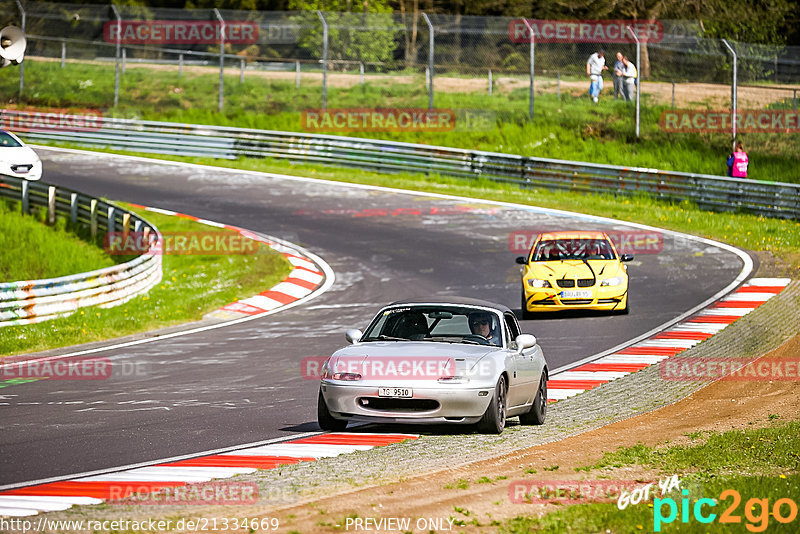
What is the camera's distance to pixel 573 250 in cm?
2047

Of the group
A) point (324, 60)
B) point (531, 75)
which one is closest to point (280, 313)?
point (324, 60)

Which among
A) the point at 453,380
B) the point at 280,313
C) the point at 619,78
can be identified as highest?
the point at 619,78

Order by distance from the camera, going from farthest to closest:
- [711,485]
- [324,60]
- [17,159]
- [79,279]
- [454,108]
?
[454,108], [324,60], [17,159], [79,279], [711,485]

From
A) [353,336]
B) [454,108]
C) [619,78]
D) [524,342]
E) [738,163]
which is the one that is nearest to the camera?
[524,342]

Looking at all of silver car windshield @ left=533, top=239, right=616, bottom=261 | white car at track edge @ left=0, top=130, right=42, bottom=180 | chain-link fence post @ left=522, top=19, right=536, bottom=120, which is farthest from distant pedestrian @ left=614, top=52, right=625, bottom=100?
white car at track edge @ left=0, top=130, right=42, bottom=180

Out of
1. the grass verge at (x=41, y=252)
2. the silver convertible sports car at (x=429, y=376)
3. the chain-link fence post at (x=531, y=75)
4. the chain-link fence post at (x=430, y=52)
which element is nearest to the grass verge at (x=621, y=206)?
the chain-link fence post at (x=430, y=52)

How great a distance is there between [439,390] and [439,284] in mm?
12279

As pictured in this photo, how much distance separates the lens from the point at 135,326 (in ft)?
65.5

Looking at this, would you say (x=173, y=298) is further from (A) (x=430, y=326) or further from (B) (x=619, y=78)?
(B) (x=619, y=78)

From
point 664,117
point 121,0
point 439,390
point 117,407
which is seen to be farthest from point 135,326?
point 121,0

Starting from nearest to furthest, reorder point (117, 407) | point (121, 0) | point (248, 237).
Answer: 1. point (117, 407)
2. point (248, 237)
3. point (121, 0)

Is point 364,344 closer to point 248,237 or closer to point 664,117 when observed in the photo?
point 248,237

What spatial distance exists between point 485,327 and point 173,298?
12.5m

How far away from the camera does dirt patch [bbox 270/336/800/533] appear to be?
7.34 metres
